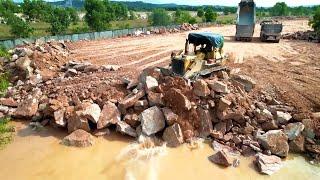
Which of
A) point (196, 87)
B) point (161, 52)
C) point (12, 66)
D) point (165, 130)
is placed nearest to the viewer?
point (165, 130)

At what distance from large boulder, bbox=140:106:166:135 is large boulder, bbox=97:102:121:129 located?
Answer: 0.88 m

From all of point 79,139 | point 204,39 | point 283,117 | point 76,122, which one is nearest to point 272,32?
point 204,39

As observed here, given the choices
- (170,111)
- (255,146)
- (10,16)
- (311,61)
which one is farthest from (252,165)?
(10,16)

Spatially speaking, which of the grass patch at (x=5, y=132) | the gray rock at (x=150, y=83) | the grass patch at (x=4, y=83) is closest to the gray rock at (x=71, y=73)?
the grass patch at (x=4, y=83)

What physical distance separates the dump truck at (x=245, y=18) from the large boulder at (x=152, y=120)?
14817 millimetres

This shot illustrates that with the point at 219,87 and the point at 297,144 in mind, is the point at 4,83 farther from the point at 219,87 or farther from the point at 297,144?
the point at 297,144

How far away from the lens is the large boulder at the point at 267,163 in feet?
28.7

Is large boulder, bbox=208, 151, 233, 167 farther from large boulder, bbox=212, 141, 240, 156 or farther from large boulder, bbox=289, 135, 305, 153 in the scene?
large boulder, bbox=289, 135, 305, 153

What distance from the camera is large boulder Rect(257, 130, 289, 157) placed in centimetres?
944

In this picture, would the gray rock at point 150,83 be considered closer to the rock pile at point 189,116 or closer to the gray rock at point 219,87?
the rock pile at point 189,116

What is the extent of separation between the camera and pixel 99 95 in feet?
38.0

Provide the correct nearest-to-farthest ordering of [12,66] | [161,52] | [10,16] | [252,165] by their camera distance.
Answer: [252,165] → [12,66] → [161,52] → [10,16]

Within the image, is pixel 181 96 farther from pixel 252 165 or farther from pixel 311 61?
pixel 311 61

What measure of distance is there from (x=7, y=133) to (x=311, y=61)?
1381cm
